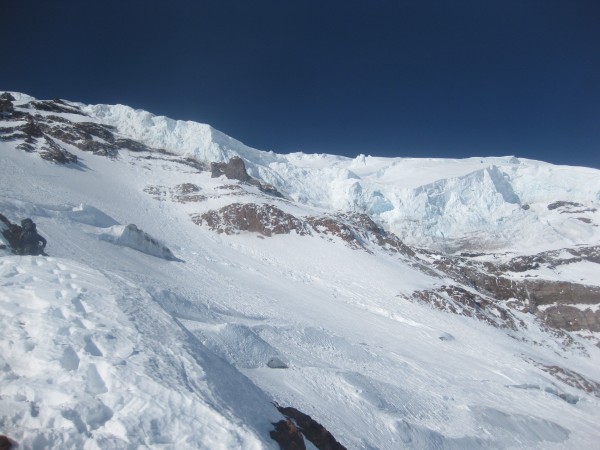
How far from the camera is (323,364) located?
16.6m

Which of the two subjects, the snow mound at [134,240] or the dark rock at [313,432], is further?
the snow mound at [134,240]

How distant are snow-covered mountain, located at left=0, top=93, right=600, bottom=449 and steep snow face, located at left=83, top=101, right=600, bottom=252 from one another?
34.7 ft

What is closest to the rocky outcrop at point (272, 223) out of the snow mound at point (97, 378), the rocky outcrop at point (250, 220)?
the rocky outcrop at point (250, 220)

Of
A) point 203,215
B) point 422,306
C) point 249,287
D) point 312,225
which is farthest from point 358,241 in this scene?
point 249,287

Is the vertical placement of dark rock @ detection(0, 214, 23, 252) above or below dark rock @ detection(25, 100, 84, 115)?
below

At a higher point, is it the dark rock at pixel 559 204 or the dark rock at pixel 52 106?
the dark rock at pixel 559 204

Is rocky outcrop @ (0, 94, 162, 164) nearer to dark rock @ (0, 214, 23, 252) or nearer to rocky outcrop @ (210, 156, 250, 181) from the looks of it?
rocky outcrop @ (210, 156, 250, 181)

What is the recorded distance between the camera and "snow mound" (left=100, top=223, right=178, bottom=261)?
29.0 m

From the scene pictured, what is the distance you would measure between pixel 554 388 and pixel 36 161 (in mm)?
63347

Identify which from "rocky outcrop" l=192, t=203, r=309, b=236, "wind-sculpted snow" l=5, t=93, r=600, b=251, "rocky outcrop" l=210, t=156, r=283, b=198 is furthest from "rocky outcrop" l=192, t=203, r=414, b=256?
"wind-sculpted snow" l=5, t=93, r=600, b=251

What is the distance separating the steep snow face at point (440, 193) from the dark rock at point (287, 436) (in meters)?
103

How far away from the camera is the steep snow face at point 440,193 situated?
111 m

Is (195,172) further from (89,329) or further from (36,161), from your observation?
(89,329)

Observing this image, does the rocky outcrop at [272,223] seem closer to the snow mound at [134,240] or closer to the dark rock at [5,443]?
the snow mound at [134,240]
